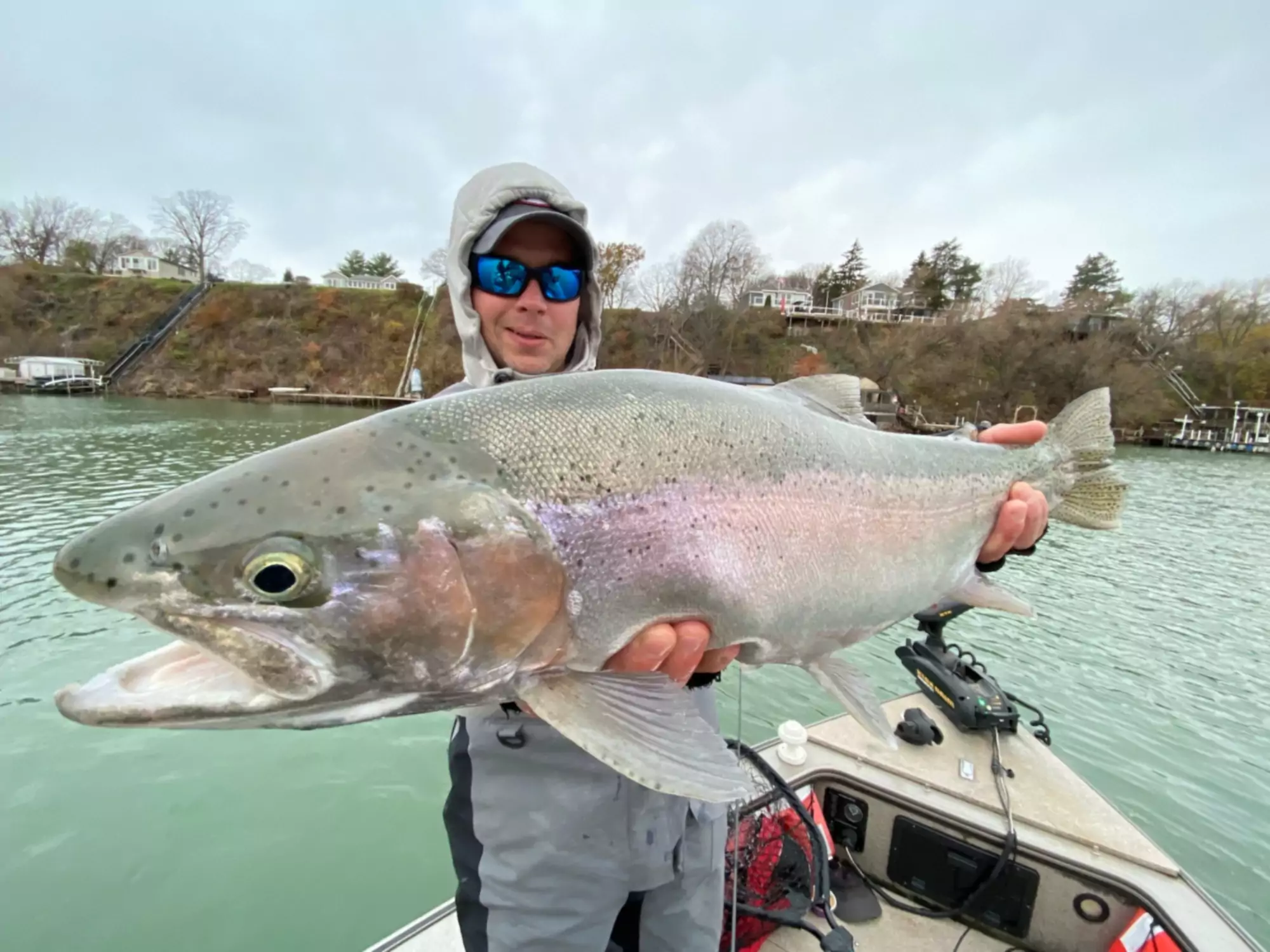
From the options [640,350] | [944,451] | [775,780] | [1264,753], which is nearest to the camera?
[944,451]

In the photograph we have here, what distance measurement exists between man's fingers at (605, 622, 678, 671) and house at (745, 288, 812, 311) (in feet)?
268

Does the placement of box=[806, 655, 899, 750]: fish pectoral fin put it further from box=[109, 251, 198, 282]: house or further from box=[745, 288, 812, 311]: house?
box=[109, 251, 198, 282]: house

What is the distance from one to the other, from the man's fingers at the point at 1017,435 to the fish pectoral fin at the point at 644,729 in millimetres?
2260

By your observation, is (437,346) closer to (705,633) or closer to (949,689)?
(949,689)

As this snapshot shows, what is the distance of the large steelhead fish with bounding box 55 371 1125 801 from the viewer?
138 cm

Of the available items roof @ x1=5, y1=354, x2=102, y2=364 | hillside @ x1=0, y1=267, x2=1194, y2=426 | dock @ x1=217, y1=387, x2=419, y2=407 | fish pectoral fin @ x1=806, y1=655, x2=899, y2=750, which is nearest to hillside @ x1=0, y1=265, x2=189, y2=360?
hillside @ x1=0, y1=267, x2=1194, y2=426

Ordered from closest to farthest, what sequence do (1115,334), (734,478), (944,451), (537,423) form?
(537,423), (734,478), (944,451), (1115,334)

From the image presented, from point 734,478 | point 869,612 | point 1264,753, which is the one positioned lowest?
point 1264,753

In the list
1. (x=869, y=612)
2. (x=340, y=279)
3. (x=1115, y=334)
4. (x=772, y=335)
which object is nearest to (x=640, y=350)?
(x=772, y=335)

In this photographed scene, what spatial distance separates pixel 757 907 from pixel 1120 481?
3005 millimetres

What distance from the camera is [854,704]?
2.39 m

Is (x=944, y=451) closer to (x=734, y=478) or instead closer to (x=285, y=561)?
(x=734, y=478)

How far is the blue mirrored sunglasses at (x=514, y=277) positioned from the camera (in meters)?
2.55

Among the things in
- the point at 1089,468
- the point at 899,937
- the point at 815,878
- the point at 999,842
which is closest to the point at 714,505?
Result: the point at 1089,468
